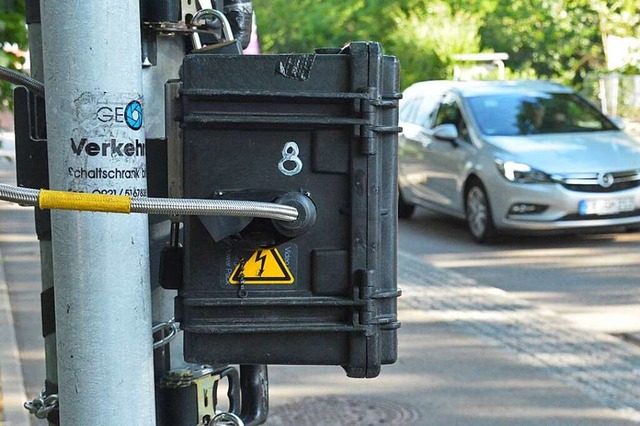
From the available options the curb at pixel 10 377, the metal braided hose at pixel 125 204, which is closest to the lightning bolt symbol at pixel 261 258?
the metal braided hose at pixel 125 204

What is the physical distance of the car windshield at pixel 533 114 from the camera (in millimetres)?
12641

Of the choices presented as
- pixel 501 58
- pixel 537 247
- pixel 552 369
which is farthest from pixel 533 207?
pixel 501 58

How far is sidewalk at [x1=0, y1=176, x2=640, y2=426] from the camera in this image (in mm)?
6199

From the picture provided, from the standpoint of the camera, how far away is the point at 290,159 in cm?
242

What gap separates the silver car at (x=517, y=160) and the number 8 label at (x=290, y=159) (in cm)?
928

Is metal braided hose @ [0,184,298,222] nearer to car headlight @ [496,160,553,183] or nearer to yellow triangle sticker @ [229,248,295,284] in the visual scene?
yellow triangle sticker @ [229,248,295,284]

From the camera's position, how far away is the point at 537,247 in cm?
1190

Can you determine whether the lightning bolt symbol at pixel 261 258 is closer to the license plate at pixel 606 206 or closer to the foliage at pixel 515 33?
the license plate at pixel 606 206

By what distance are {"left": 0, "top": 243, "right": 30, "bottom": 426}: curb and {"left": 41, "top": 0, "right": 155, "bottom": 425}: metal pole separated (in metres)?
3.60

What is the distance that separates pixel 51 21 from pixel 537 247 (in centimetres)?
993

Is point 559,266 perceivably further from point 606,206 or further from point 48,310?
point 48,310

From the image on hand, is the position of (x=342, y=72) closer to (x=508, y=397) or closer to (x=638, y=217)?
(x=508, y=397)

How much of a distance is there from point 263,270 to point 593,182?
950 cm

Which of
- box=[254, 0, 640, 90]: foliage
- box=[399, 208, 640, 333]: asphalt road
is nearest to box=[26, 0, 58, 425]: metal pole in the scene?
box=[399, 208, 640, 333]: asphalt road
